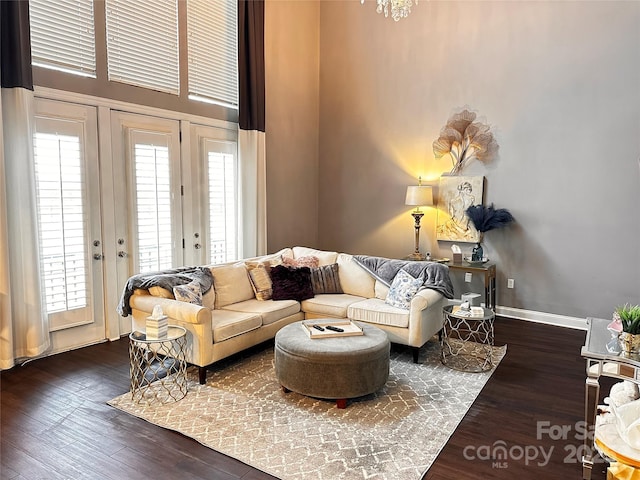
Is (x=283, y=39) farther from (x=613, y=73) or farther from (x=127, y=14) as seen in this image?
(x=613, y=73)

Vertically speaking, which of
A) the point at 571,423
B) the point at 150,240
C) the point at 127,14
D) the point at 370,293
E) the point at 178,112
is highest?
the point at 127,14

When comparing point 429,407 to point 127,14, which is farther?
point 127,14

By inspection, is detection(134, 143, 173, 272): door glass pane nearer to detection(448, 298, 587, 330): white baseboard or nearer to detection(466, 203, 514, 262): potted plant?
detection(448, 298, 587, 330): white baseboard

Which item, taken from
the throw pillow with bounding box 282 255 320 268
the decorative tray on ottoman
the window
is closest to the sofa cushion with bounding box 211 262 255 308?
the throw pillow with bounding box 282 255 320 268

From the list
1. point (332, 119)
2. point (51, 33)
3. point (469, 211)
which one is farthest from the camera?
point (332, 119)

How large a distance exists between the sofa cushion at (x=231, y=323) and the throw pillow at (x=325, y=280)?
0.95 m

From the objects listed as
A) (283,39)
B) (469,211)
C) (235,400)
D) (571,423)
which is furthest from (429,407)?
(283,39)

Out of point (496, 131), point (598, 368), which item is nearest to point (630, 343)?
point (598, 368)

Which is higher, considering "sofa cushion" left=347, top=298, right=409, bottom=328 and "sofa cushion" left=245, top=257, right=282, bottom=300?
"sofa cushion" left=245, top=257, right=282, bottom=300

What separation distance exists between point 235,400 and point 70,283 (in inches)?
86.9

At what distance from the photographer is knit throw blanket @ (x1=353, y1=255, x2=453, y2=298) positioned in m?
4.37

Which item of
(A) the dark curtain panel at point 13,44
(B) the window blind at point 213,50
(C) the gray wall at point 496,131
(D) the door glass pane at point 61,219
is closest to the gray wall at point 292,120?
(C) the gray wall at point 496,131

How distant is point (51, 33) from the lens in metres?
Result: 4.09

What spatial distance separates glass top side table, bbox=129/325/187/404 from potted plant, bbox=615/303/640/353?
112 inches
